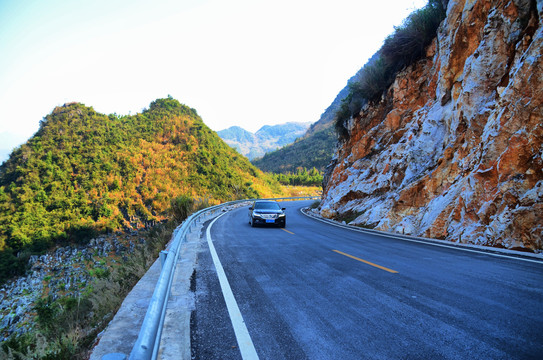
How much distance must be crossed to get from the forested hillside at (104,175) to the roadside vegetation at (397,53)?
71.0ft

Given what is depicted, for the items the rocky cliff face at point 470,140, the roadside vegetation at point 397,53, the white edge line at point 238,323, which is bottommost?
the white edge line at point 238,323

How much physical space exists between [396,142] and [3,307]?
24.9 m

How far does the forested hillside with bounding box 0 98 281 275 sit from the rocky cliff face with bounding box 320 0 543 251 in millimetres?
25024

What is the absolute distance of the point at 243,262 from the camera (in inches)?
262

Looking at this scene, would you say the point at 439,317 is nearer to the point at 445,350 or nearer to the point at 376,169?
the point at 445,350

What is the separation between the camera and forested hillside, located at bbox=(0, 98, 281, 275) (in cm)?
3278

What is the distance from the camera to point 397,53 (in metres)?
18.8

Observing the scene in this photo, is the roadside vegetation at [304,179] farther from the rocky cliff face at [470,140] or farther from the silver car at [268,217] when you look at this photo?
the silver car at [268,217]

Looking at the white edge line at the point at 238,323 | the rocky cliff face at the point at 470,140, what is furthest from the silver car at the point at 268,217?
the white edge line at the point at 238,323

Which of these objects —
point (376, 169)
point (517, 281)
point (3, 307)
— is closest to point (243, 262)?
point (517, 281)

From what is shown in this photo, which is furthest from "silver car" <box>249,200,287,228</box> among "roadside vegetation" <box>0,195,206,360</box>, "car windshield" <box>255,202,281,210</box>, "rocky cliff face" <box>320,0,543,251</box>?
"roadside vegetation" <box>0,195,206,360</box>

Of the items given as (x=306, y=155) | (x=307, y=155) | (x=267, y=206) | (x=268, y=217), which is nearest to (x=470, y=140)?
(x=268, y=217)

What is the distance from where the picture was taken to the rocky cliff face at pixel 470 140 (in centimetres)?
820

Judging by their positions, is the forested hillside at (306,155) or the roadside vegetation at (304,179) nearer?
the roadside vegetation at (304,179)
